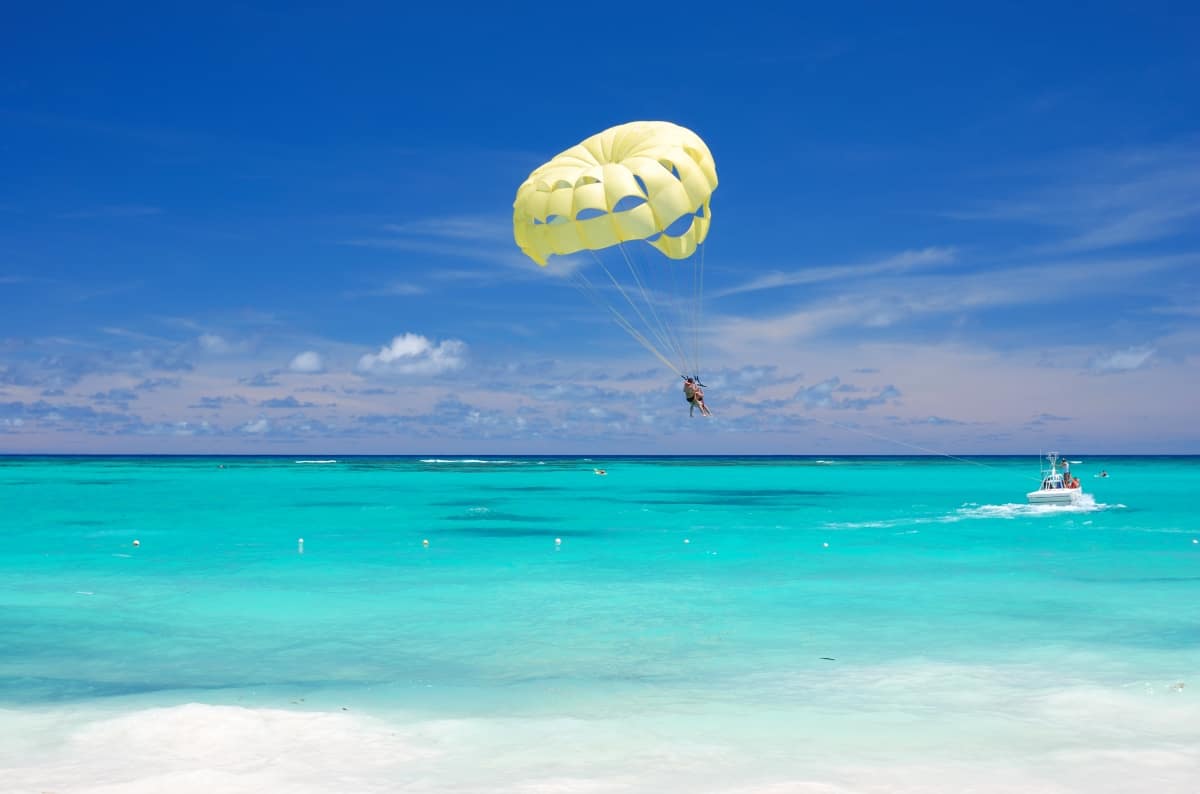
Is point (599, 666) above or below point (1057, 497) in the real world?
below

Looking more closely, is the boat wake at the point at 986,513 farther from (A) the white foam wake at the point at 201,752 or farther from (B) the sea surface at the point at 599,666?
(A) the white foam wake at the point at 201,752

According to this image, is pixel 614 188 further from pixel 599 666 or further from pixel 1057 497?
pixel 1057 497

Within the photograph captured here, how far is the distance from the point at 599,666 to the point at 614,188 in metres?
7.10

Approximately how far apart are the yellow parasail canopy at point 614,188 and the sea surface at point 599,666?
6.39m

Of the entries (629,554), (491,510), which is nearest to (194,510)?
(491,510)

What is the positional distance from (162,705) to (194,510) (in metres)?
35.9

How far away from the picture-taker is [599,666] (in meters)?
13.0

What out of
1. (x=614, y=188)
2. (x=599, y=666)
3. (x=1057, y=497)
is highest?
(x=614, y=188)

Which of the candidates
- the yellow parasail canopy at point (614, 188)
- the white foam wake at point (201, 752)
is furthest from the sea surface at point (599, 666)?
the yellow parasail canopy at point (614, 188)

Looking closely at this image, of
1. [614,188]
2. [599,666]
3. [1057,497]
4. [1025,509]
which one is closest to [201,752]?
[599,666]

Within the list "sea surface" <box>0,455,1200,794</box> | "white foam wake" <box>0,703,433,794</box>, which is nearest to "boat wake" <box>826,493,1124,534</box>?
"sea surface" <box>0,455,1200,794</box>

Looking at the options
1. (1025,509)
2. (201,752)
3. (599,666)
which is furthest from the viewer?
(1025,509)

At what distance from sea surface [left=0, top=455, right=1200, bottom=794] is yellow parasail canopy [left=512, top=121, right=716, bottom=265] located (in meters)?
6.39

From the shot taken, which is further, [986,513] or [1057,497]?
[1057,497]
